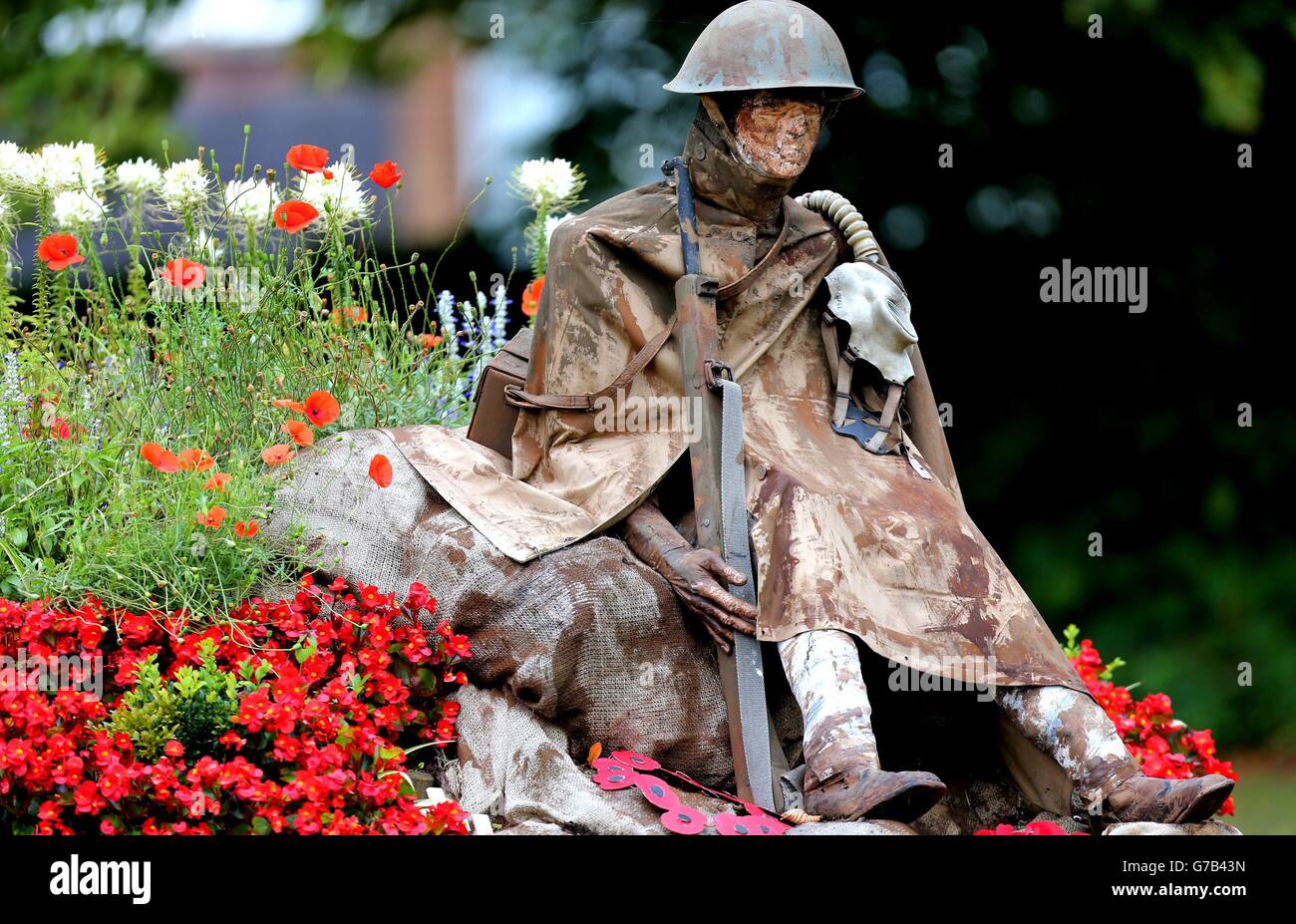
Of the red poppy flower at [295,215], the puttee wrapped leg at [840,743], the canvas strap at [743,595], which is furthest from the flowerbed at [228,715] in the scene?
the red poppy flower at [295,215]

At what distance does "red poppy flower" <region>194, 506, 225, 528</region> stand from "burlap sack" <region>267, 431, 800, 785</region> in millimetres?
224

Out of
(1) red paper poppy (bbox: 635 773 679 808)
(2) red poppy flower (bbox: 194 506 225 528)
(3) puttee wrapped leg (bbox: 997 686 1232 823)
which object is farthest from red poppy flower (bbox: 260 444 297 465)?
(3) puttee wrapped leg (bbox: 997 686 1232 823)

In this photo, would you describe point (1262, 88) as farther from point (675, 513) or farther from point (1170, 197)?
point (675, 513)

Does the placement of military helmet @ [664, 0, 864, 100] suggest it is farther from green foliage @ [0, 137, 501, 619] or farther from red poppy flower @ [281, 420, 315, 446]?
red poppy flower @ [281, 420, 315, 446]

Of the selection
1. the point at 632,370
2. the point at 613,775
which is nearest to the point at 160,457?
the point at 632,370

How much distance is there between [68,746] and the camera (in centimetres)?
363

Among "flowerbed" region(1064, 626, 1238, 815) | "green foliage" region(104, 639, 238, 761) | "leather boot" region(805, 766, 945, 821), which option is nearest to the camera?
"leather boot" region(805, 766, 945, 821)

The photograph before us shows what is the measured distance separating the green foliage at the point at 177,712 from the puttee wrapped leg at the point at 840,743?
1.13 m

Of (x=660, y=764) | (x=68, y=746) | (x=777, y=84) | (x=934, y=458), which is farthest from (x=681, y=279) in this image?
(x=68, y=746)

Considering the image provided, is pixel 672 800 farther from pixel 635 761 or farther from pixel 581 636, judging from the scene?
pixel 581 636

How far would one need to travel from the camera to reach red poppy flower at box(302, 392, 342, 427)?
4297mm

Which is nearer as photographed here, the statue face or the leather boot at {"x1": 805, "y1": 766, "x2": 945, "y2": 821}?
the leather boot at {"x1": 805, "y1": 766, "x2": 945, "y2": 821}

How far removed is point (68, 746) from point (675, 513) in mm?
1446
